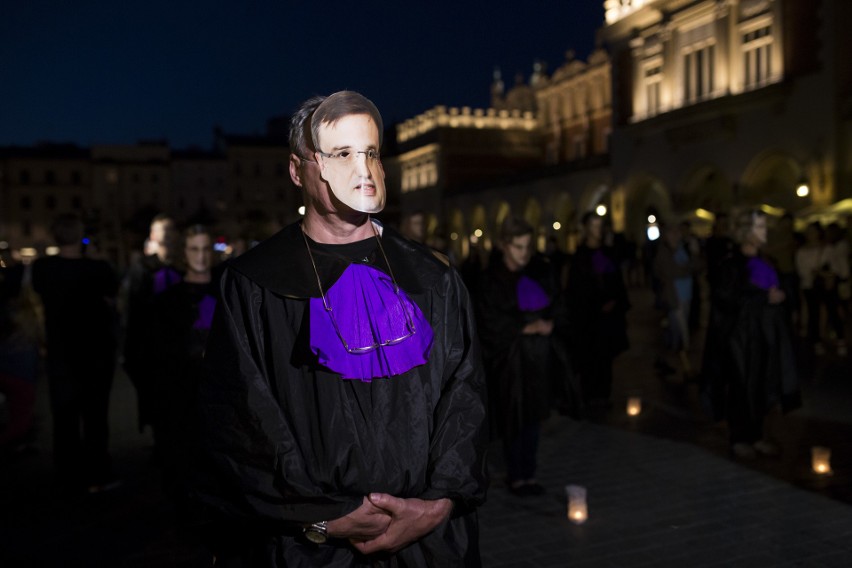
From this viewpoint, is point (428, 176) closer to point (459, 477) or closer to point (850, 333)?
point (850, 333)

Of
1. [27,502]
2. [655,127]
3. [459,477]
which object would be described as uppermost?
[655,127]

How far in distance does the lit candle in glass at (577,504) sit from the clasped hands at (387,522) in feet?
9.82

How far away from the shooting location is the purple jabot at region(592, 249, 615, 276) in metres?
8.91

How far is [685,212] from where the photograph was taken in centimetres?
2850

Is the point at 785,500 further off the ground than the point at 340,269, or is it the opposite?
the point at 340,269

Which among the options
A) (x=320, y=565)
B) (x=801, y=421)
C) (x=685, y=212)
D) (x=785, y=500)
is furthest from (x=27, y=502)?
(x=685, y=212)

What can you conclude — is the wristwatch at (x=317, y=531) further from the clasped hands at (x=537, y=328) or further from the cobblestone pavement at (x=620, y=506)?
the clasped hands at (x=537, y=328)

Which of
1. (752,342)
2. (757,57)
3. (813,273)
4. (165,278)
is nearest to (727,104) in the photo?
(757,57)

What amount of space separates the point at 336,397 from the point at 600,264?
6.97m

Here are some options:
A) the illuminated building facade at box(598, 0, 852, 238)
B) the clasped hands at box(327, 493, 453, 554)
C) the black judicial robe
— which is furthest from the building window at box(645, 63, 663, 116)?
the clasped hands at box(327, 493, 453, 554)

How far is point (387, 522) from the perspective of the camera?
2.29 m

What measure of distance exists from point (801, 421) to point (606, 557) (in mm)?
4174

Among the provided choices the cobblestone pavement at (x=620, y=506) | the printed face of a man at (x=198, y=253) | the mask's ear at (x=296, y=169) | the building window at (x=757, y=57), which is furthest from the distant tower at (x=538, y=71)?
the mask's ear at (x=296, y=169)

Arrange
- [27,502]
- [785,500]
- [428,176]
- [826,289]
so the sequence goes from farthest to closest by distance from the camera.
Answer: [428,176], [826,289], [27,502], [785,500]
